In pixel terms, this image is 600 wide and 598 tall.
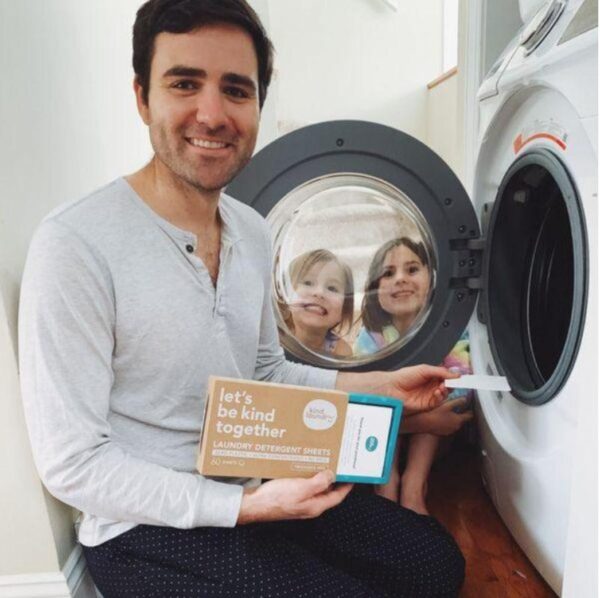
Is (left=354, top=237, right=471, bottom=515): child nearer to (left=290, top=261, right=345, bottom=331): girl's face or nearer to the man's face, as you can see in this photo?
(left=290, top=261, right=345, bottom=331): girl's face

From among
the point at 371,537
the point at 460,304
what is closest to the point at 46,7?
the point at 460,304

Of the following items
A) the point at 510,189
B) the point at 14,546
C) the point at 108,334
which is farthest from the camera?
the point at 510,189

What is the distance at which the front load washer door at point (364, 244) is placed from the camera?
1.12 metres

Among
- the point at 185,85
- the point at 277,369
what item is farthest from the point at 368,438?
the point at 185,85

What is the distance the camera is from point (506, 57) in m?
1.13

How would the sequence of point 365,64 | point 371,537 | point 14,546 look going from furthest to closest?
1. point 365,64
2. point 371,537
3. point 14,546

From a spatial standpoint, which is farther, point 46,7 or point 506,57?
point 506,57

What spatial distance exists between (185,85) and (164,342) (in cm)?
36

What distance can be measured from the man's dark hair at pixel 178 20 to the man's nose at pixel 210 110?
0.29 feet

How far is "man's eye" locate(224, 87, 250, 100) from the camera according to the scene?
0.86 meters

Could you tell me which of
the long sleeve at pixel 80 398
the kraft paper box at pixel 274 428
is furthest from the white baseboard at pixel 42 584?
the kraft paper box at pixel 274 428

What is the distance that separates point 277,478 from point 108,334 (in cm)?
31

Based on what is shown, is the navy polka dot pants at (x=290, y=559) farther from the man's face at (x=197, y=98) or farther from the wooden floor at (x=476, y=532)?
the man's face at (x=197, y=98)

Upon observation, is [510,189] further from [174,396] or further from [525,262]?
[174,396]
